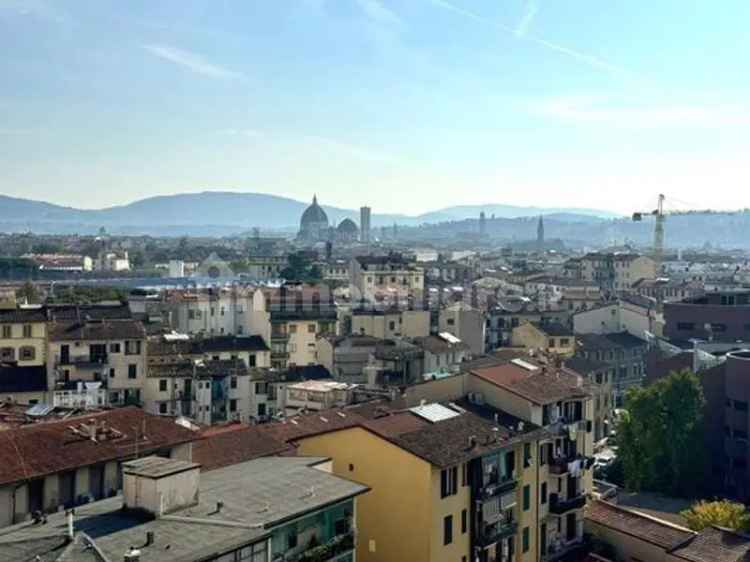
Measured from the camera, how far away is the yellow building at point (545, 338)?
5944 centimetres

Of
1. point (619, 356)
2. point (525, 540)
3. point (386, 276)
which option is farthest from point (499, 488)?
point (386, 276)

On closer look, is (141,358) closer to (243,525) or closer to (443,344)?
(443,344)

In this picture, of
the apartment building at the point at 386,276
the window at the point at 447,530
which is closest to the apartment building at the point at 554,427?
the window at the point at 447,530

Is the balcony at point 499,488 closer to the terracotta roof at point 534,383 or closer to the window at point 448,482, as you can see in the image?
the window at point 448,482

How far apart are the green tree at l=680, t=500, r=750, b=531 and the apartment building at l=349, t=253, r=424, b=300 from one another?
55.5 m

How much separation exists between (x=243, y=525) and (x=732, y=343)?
47.8 meters

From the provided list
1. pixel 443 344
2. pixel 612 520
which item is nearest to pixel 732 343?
pixel 443 344

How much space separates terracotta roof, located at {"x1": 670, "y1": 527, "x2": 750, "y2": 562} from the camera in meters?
27.3

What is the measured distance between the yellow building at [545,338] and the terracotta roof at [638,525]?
87.0 ft

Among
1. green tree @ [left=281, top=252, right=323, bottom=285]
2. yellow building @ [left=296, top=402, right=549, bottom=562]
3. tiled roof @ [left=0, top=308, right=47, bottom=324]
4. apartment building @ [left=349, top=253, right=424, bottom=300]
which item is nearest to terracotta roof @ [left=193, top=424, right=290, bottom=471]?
yellow building @ [left=296, top=402, right=549, bottom=562]

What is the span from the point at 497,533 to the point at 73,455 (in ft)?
38.2

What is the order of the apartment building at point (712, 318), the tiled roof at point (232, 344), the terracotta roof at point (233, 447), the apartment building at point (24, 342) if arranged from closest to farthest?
the terracotta roof at point (233, 447)
the apartment building at point (24, 342)
the tiled roof at point (232, 344)
the apartment building at point (712, 318)

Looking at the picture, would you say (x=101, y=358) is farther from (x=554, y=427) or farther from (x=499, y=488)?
(x=499, y=488)

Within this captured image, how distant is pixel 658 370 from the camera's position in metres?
50.5
